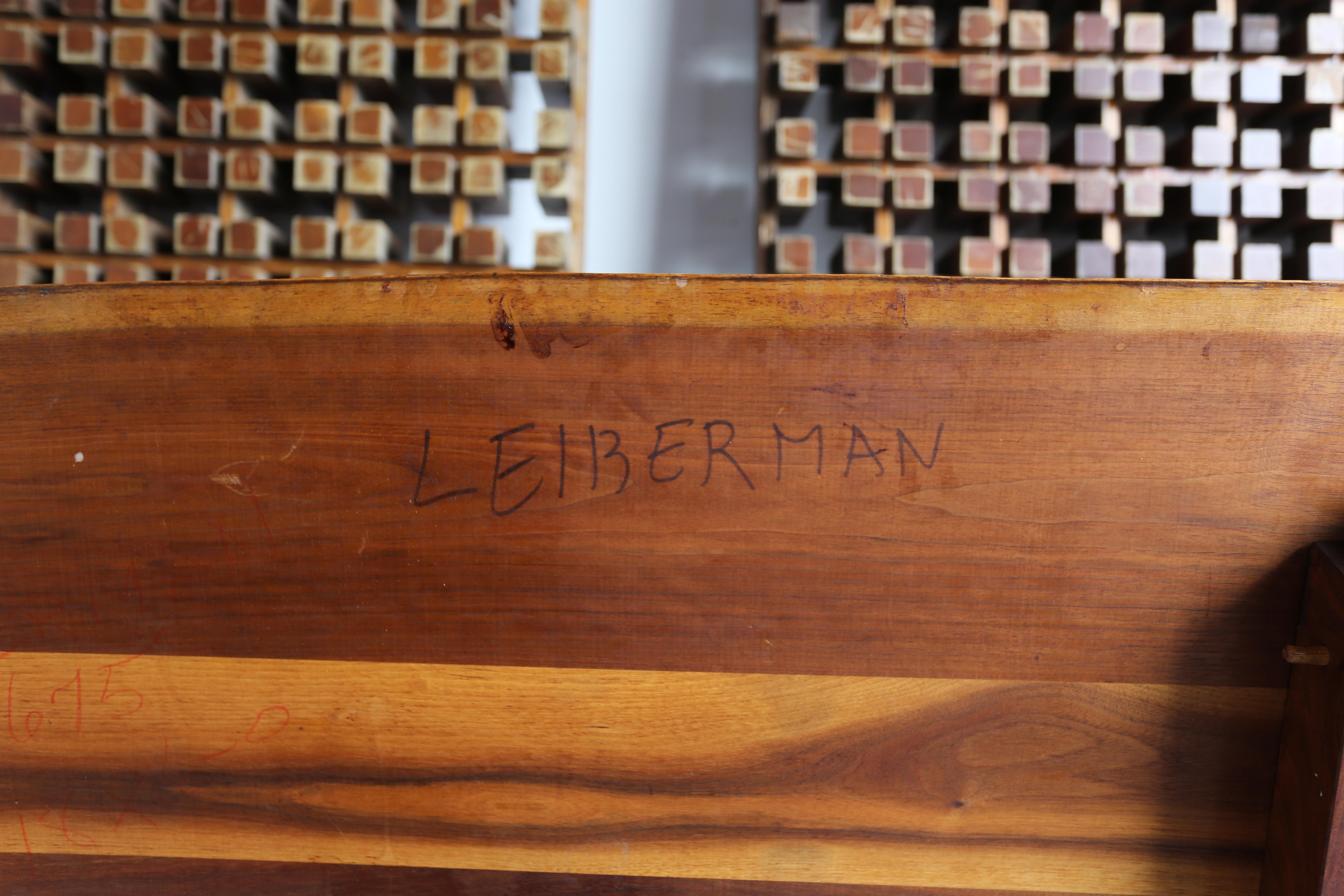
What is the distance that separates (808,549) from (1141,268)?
76 centimetres

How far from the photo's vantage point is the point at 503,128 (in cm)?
89

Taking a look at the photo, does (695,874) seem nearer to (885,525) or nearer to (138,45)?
(885,525)

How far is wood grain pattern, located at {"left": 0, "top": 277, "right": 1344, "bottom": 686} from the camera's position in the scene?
38 centimetres

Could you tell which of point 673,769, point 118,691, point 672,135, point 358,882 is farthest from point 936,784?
point 672,135

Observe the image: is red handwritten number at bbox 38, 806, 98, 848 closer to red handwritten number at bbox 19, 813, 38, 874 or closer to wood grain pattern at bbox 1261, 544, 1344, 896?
red handwritten number at bbox 19, 813, 38, 874

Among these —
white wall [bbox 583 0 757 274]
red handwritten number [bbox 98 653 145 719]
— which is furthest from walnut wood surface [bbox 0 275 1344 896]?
white wall [bbox 583 0 757 274]

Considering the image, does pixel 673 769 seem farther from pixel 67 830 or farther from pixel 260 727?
pixel 67 830

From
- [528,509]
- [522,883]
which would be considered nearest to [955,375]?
[528,509]

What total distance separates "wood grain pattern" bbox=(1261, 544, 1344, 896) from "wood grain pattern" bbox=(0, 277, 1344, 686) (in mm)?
18

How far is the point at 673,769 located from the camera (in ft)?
1.35

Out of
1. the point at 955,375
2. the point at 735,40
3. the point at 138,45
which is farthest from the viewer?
the point at 735,40

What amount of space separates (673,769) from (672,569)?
0.40ft
